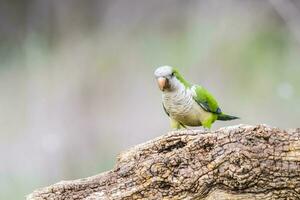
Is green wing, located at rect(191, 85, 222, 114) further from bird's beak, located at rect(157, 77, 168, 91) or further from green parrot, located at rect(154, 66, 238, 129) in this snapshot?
bird's beak, located at rect(157, 77, 168, 91)

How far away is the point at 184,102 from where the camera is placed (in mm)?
1857

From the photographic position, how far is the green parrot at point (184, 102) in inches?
71.3

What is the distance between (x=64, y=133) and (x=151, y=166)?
157cm

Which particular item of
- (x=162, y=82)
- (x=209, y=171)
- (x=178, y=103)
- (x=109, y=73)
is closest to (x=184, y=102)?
(x=178, y=103)

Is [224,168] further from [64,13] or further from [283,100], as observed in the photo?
[64,13]

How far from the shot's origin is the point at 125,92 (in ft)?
9.65

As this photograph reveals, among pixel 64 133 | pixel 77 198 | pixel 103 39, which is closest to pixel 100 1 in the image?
pixel 103 39

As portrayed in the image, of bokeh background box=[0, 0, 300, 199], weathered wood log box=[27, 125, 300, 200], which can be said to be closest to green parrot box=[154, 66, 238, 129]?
weathered wood log box=[27, 125, 300, 200]

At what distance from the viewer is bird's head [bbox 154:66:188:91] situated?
5.83 feet

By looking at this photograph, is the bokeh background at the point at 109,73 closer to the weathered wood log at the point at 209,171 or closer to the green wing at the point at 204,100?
the green wing at the point at 204,100

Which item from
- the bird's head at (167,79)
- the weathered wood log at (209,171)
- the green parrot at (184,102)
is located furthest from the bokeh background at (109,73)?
the weathered wood log at (209,171)

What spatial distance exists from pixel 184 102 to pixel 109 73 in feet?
3.69

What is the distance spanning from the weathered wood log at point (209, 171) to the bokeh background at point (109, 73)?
1.33 metres

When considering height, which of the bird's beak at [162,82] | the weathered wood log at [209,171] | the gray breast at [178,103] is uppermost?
the bird's beak at [162,82]
